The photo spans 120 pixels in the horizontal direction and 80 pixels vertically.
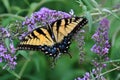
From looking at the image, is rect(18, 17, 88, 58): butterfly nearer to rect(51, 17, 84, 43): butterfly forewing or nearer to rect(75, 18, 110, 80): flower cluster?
rect(51, 17, 84, 43): butterfly forewing

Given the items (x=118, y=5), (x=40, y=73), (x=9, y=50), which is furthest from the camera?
(x=40, y=73)

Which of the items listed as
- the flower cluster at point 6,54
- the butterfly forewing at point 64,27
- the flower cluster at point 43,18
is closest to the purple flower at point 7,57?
the flower cluster at point 6,54

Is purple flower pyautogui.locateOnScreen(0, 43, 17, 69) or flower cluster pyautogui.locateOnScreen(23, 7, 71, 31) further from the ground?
flower cluster pyautogui.locateOnScreen(23, 7, 71, 31)

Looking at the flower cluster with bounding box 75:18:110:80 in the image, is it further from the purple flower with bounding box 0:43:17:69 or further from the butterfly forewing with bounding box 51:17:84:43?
the purple flower with bounding box 0:43:17:69

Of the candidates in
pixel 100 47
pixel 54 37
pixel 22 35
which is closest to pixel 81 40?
pixel 100 47

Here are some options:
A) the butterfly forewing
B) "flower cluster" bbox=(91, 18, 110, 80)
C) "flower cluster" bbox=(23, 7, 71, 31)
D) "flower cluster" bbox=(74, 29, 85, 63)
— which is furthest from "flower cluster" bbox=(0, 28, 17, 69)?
"flower cluster" bbox=(91, 18, 110, 80)

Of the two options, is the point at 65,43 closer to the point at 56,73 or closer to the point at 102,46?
the point at 102,46

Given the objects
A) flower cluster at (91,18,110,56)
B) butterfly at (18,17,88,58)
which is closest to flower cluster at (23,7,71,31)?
butterfly at (18,17,88,58)

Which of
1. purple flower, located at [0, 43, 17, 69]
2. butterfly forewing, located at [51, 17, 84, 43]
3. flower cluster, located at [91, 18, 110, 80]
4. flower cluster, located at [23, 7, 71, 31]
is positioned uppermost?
flower cluster, located at [23, 7, 71, 31]

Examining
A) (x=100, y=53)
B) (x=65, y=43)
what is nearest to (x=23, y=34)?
(x=65, y=43)
